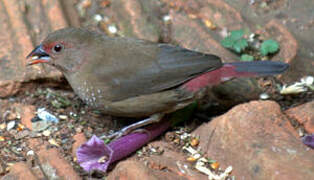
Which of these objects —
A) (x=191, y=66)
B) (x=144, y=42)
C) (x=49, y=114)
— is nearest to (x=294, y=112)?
(x=191, y=66)

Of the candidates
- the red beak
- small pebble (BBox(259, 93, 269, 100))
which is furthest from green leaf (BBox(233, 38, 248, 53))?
the red beak

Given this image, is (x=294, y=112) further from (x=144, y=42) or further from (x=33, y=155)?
(x=33, y=155)

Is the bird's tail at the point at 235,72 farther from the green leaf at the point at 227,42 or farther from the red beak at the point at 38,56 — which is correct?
the red beak at the point at 38,56

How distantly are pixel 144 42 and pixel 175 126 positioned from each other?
792 millimetres

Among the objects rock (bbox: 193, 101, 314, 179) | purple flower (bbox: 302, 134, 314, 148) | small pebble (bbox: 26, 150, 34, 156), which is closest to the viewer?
rock (bbox: 193, 101, 314, 179)

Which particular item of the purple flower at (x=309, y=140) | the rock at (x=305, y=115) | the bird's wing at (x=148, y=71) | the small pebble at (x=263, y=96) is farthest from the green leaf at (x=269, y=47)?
the purple flower at (x=309, y=140)

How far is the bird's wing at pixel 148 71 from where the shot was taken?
3.89 m

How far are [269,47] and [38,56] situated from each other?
2.20 m

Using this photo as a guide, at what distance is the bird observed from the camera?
390 centimetres

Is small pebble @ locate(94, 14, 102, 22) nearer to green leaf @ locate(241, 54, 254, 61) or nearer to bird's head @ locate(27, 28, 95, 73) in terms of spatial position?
bird's head @ locate(27, 28, 95, 73)

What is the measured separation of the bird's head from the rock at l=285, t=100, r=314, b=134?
5.88 feet

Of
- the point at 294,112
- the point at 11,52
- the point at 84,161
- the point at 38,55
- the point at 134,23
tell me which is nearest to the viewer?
the point at 84,161

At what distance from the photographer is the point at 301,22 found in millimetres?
4887

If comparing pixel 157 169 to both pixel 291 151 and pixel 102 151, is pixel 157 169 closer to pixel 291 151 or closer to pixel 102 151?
pixel 102 151
